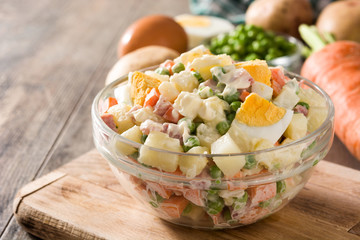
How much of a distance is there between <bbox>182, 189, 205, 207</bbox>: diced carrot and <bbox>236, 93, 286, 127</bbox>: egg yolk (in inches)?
11.2

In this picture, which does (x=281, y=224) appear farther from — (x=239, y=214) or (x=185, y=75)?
→ (x=185, y=75)

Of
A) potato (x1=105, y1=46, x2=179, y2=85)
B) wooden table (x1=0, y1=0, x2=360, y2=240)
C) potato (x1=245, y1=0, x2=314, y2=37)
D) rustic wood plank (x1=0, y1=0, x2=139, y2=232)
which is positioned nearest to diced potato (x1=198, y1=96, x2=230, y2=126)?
wooden table (x1=0, y1=0, x2=360, y2=240)

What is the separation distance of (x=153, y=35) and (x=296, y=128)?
216 centimetres

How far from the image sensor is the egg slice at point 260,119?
5.41ft

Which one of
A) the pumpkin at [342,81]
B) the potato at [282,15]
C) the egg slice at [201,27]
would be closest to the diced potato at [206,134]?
the pumpkin at [342,81]

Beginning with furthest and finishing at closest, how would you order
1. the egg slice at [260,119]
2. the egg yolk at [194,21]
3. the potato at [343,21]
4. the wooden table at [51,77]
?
the egg yolk at [194,21] < the potato at [343,21] < the wooden table at [51,77] < the egg slice at [260,119]

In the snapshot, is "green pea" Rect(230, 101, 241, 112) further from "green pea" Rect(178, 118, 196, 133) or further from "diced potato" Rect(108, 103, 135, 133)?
"diced potato" Rect(108, 103, 135, 133)

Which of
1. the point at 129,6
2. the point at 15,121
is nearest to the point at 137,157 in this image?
the point at 15,121

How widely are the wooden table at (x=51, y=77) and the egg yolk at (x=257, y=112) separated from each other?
3.62ft

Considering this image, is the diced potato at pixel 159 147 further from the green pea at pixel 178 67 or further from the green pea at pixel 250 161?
the green pea at pixel 178 67

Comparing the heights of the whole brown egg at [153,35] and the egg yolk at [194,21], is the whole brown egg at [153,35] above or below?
above

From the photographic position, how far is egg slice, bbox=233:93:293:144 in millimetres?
1650

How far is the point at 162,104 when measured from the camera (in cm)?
172

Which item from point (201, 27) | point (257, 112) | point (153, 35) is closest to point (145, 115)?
point (257, 112)
